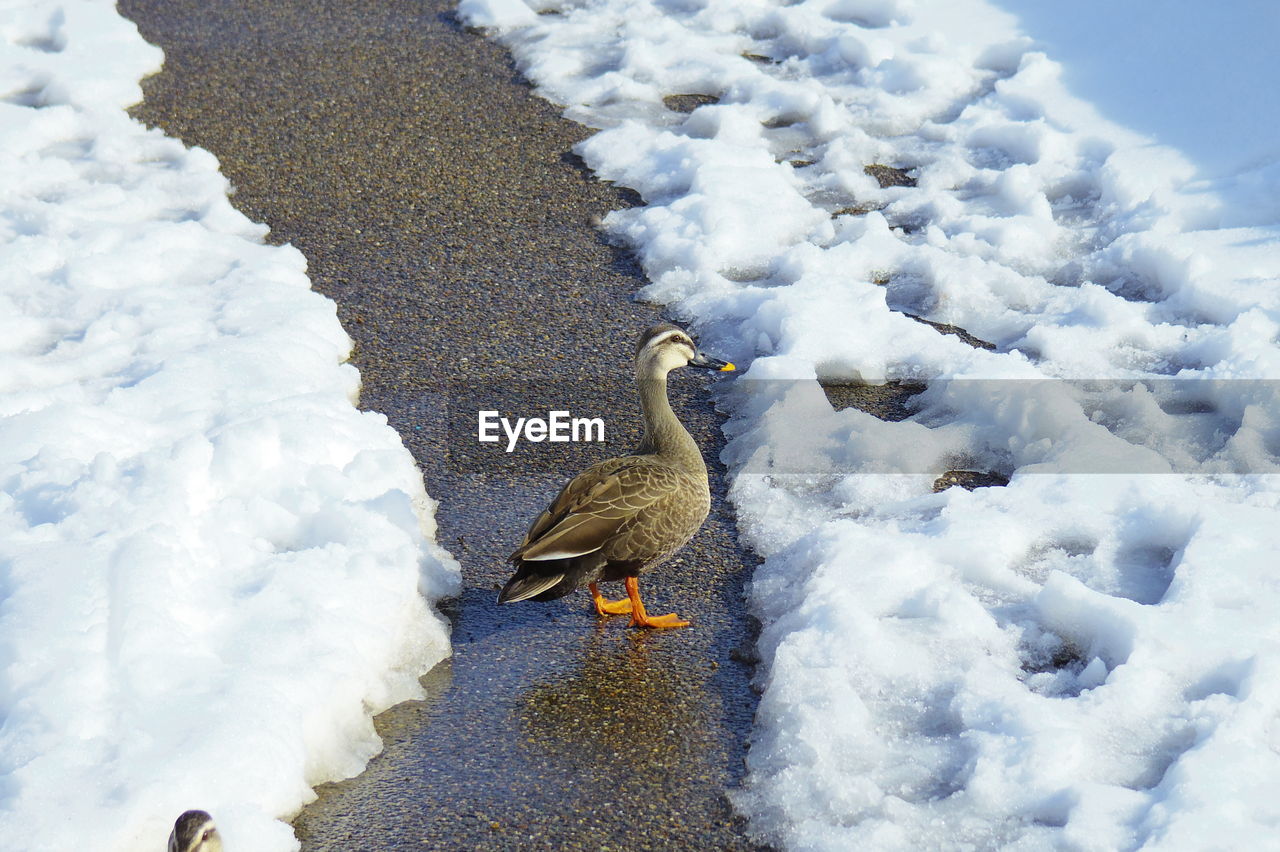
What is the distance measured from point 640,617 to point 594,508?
50 cm

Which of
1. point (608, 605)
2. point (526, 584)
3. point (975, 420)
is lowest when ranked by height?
point (608, 605)

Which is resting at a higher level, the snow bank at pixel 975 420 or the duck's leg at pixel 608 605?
the snow bank at pixel 975 420

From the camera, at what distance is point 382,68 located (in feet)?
37.4

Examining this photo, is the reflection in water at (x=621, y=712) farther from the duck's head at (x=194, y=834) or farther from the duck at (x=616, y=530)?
the duck's head at (x=194, y=834)

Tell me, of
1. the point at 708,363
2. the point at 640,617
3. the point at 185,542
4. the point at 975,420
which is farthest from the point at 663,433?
the point at 185,542

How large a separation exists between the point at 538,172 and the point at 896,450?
14.1 ft

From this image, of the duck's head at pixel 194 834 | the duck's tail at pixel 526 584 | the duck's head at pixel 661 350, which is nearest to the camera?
the duck's head at pixel 194 834

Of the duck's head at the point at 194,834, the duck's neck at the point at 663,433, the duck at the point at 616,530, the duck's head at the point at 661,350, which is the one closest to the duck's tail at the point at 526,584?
the duck at the point at 616,530

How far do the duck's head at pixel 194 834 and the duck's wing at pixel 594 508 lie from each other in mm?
1672

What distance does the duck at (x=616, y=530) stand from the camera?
197 inches

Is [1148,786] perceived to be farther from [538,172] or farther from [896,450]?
[538,172]

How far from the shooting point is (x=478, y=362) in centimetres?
710

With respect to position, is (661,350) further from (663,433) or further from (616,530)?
(616,530)

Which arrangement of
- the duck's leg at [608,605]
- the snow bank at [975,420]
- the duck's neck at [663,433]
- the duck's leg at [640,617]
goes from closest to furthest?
the snow bank at [975,420]
the duck's leg at [640,617]
the duck's leg at [608,605]
the duck's neck at [663,433]
